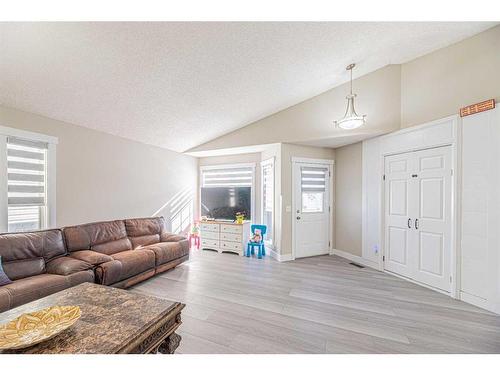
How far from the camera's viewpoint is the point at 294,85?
11.8 ft

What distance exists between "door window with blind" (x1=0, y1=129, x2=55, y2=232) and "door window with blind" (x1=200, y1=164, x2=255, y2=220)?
2985 millimetres

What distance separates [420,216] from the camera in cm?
330

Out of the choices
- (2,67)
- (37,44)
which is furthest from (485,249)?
(2,67)

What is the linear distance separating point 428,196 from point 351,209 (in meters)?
1.42

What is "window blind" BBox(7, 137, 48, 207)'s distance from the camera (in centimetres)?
267

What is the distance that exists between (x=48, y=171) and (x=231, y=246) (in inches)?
133

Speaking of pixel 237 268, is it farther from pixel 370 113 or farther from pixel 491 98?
→ pixel 491 98

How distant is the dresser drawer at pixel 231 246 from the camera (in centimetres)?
471

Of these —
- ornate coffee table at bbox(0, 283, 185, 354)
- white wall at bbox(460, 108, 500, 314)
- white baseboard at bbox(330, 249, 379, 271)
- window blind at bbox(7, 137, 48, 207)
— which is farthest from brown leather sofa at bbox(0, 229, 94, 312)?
white wall at bbox(460, 108, 500, 314)

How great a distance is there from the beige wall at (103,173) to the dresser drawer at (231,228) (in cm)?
133

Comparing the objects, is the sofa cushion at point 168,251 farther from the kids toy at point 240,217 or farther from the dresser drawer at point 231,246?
the kids toy at point 240,217

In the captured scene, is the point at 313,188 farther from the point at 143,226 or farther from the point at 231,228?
the point at 143,226

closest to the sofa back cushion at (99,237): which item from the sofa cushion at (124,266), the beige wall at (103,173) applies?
the beige wall at (103,173)

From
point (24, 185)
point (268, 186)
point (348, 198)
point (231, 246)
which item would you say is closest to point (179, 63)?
point (24, 185)
